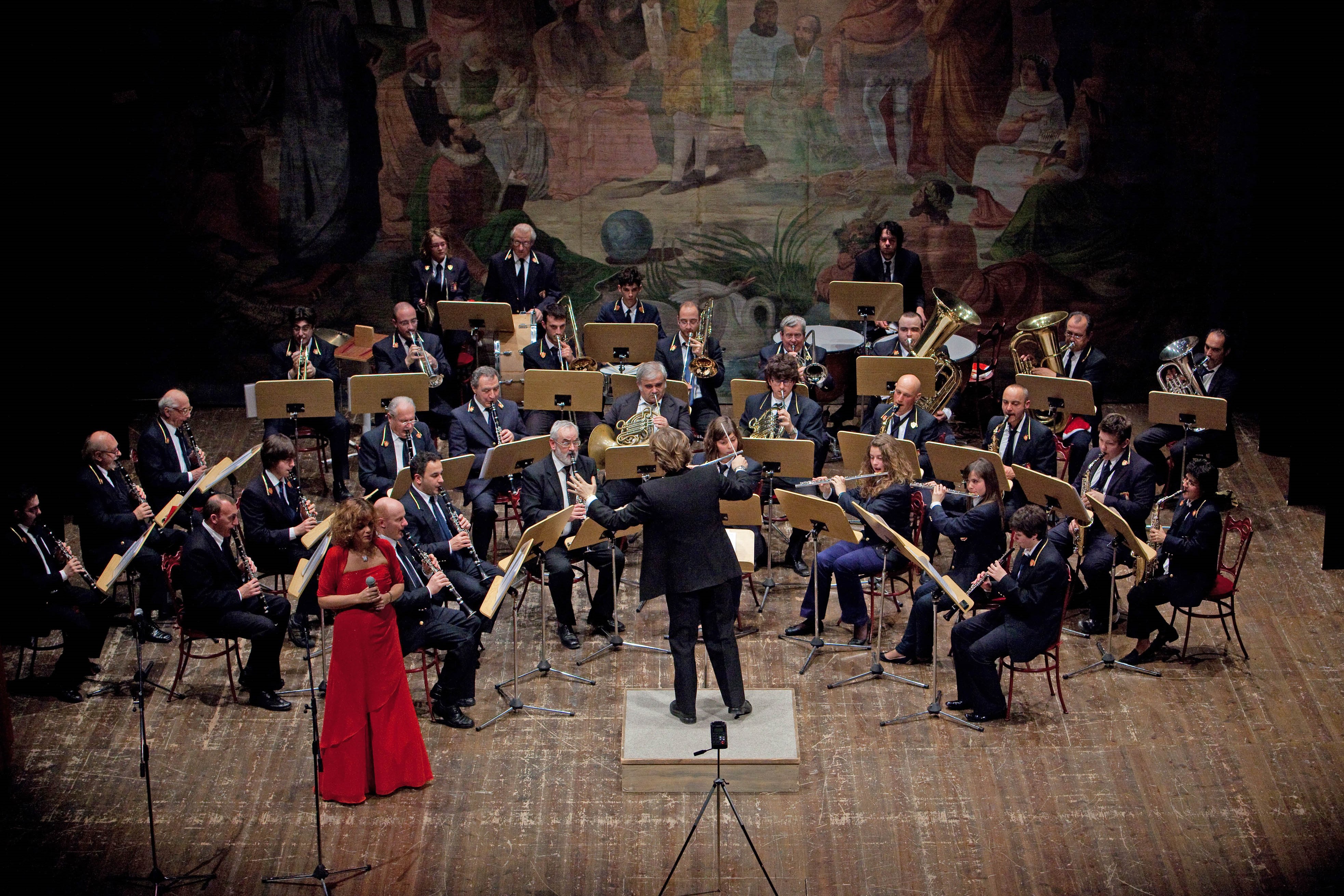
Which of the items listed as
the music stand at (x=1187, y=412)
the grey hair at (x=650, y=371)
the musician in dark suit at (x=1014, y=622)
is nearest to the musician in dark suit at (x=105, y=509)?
the grey hair at (x=650, y=371)

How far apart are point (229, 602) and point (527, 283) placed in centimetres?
428

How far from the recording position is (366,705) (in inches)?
301

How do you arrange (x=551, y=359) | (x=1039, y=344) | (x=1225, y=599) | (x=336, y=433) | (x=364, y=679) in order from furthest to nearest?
(x=1039, y=344) < (x=551, y=359) < (x=336, y=433) < (x=1225, y=599) < (x=364, y=679)

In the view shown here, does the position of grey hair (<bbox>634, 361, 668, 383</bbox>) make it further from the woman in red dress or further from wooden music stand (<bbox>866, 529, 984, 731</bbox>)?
the woman in red dress

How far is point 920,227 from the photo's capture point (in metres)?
13.0

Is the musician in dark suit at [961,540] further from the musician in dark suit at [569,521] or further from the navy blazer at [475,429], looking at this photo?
the navy blazer at [475,429]

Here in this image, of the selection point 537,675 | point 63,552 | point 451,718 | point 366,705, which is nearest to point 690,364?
point 537,675

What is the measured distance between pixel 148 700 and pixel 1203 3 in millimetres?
9736

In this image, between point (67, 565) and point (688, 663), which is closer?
point (688, 663)

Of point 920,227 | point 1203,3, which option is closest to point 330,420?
point 920,227

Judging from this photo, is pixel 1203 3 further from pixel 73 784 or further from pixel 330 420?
pixel 73 784

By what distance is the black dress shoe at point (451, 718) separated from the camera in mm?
8453

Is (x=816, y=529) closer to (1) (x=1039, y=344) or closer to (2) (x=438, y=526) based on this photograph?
(2) (x=438, y=526)

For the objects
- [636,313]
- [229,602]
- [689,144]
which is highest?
[689,144]
